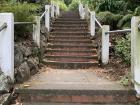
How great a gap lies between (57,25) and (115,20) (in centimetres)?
278

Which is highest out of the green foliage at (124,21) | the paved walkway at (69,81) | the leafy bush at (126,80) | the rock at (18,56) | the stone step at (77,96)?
the green foliage at (124,21)

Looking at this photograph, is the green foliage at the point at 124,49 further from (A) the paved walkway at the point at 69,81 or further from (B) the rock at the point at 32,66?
(B) the rock at the point at 32,66

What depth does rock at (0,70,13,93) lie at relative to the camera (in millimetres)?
6340

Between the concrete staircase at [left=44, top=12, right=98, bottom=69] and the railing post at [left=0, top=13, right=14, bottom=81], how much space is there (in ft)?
11.0

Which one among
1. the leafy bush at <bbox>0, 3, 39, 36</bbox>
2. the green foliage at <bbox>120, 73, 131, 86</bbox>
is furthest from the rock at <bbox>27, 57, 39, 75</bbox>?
the green foliage at <bbox>120, 73, 131, 86</bbox>

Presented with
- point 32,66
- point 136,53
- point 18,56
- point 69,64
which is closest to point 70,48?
point 69,64

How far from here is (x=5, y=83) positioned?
21.2 feet

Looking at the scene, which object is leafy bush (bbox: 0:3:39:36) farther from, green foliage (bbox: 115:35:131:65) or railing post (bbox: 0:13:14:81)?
green foliage (bbox: 115:35:131:65)

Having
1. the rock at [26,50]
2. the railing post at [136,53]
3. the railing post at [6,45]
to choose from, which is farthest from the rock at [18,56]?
the railing post at [136,53]

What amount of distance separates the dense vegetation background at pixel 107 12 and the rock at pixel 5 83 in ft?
7.31

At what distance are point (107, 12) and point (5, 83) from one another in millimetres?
8732

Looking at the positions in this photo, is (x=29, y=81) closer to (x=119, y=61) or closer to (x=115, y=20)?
(x=119, y=61)

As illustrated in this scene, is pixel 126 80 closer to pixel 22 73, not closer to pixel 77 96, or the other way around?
pixel 77 96

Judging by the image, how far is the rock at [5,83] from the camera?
250 inches
